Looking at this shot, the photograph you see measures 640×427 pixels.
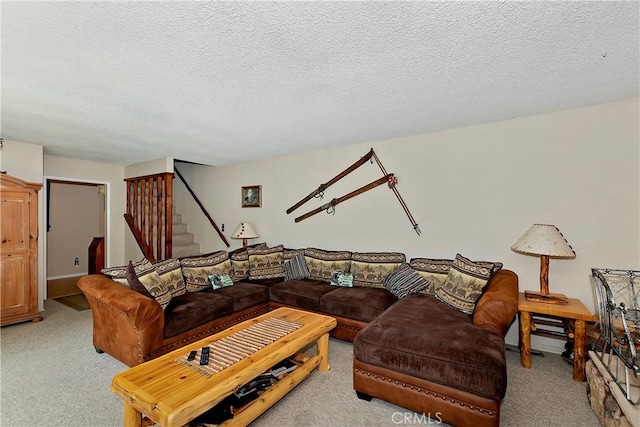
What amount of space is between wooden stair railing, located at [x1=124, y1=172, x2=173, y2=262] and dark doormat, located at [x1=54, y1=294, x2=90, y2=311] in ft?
3.52

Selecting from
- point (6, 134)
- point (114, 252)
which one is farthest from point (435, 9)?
point (114, 252)

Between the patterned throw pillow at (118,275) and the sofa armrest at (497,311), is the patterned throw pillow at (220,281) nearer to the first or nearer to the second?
the patterned throw pillow at (118,275)

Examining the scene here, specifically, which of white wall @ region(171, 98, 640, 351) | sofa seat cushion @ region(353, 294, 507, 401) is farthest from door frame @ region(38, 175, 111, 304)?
sofa seat cushion @ region(353, 294, 507, 401)

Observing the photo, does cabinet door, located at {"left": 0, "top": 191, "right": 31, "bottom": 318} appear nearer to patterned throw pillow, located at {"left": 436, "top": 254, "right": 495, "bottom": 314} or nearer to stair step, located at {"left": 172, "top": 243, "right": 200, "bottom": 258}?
stair step, located at {"left": 172, "top": 243, "right": 200, "bottom": 258}

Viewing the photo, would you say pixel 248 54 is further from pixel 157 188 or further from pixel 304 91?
pixel 157 188

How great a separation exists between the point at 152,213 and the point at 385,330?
4.72 metres

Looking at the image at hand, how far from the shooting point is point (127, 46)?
5.43 ft

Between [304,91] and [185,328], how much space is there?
7.83 ft

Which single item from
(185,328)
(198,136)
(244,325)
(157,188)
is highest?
(198,136)

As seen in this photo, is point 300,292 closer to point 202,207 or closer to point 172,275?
point 172,275

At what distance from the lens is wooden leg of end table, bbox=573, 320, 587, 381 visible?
2.30 meters

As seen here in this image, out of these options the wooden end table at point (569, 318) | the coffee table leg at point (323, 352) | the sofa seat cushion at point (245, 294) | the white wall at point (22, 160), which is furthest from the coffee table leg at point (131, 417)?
the white wall at point (22, 160)

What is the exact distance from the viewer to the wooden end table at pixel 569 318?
230 cm

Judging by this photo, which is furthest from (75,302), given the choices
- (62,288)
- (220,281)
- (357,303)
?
(357,303)
